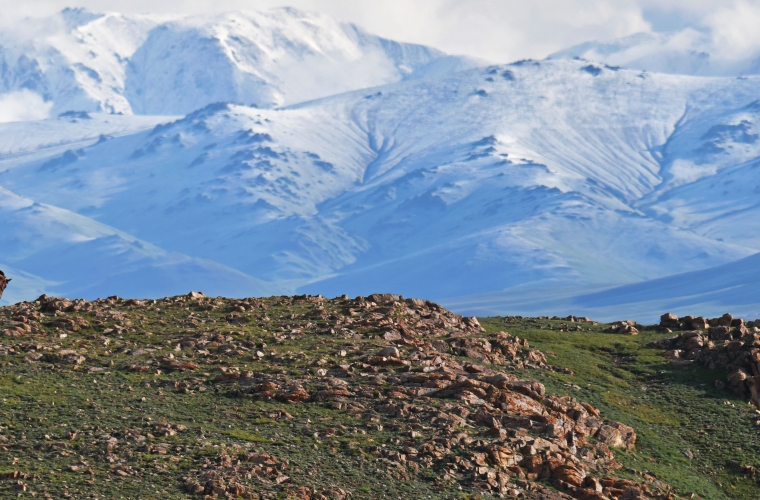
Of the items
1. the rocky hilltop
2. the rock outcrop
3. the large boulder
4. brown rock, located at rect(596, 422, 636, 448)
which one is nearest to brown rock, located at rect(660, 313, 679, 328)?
the large boulder

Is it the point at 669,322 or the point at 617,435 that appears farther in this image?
the point at 669,322

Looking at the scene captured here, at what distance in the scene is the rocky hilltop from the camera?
123 ft

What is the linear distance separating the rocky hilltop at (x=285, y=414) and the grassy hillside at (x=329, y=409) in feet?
0.29

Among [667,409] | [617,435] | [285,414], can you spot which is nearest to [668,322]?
[667,409]

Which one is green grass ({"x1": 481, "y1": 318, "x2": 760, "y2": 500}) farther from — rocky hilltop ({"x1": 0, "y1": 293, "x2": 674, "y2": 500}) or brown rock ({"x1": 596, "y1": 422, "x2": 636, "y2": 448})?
rocky hilltop ({"x1": 0, "y1": 293, "x2": 674, "y2": 500})

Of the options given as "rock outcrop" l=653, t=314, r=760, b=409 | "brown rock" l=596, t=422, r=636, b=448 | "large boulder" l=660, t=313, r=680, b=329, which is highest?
"large boulder" l=660, t=313, r=680, b=329

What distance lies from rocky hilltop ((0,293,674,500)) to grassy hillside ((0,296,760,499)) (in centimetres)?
9

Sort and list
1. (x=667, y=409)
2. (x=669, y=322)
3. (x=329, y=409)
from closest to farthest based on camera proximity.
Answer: (x=329, y=409) < (x=667, y=409) < (x=669, y=322)

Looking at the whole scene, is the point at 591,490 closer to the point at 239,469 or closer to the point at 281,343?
the point at 239,469

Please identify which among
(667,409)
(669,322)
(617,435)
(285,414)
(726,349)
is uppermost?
(669,322)

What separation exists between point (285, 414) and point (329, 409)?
74.1 inches

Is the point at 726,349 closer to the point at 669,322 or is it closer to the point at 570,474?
the point at 669,322

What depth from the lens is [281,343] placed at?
56031 mm

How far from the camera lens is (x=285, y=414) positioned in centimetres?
4400
